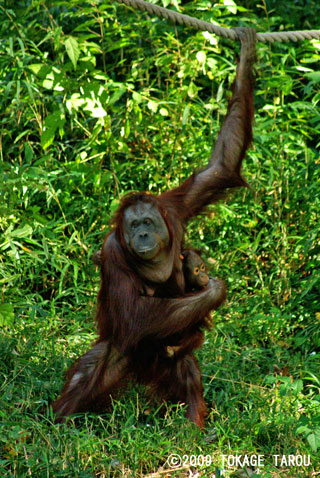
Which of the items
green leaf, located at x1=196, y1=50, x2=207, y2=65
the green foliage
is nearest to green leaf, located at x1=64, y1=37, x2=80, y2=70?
the green foliage

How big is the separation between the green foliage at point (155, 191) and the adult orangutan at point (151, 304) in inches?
5.4

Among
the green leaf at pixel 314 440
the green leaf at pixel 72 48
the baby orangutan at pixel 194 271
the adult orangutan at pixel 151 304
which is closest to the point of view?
the green leaf at pixel 314 440

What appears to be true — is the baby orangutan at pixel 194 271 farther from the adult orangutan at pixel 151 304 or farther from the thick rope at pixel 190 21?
the thick rope at pixel 190 21

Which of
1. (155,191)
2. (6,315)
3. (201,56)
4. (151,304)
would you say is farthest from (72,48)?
(151,304)

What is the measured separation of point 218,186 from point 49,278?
5.57 feet

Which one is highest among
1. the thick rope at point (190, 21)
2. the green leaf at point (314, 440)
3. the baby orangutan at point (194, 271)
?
the thick rope at point (190, 21)

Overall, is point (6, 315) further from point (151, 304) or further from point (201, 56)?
point (201, 56)

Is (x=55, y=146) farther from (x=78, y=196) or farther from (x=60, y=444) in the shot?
(x=60, y=444)

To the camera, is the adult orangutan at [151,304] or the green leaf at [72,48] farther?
the green leaf at [72,48]

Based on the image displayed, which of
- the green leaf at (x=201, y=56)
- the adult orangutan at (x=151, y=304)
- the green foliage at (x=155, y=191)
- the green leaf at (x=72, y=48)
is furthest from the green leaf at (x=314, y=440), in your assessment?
the green leaf at (x=201, y=56)

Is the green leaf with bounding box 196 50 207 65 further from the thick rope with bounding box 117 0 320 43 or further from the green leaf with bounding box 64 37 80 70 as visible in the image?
the thick rope with bounding box 117 0 320 43

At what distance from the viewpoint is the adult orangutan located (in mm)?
3232

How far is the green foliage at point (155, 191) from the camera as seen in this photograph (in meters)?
3.55

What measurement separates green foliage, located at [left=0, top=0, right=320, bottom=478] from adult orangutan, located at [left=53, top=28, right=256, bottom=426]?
0.14m
